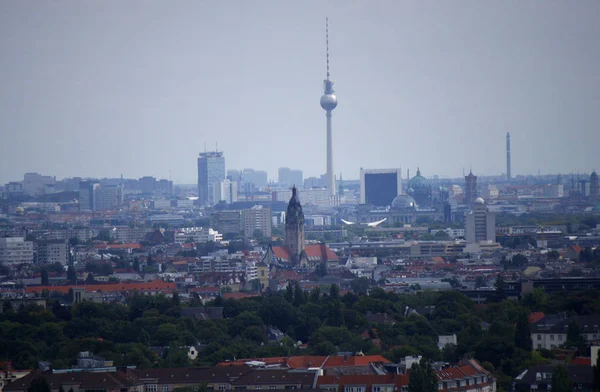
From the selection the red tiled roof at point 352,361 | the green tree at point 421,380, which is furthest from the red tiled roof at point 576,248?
the green tree at point 421,380

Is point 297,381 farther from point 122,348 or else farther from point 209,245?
point 209,245

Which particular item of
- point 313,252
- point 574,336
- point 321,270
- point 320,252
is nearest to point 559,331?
point 574,336

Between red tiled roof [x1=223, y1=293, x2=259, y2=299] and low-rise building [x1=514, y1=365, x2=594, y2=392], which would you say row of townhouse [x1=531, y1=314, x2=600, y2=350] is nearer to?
low-rise building [x1=514, y1=365, x2=594, y2=392]

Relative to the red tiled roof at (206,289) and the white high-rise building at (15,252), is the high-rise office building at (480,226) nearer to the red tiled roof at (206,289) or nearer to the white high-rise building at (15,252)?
the white high-rise building at (15,252)

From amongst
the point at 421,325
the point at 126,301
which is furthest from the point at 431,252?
the point at 421,325

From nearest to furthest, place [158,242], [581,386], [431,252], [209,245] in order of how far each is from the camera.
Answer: [581,386]
[431,252]
[209,245]
[158,242]

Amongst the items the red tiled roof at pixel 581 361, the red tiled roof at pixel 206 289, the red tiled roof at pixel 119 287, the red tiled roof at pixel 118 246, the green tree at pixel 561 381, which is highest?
the green tree at pixel 561 381
